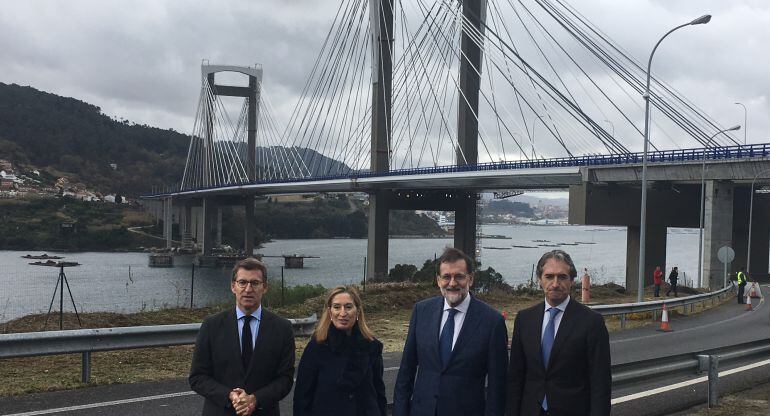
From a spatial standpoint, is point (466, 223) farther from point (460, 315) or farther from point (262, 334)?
point (262, 334)

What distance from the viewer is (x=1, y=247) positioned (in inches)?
3807

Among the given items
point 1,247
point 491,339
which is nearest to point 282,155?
point 1,247

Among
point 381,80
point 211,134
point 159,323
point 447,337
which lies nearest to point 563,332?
point 447,337

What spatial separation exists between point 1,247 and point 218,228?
96.8ft

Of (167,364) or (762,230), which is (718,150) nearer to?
(762,230)

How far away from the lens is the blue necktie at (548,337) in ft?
14.2

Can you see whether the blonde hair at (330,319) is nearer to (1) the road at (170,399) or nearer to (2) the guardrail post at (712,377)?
(1) the road at (170,399)

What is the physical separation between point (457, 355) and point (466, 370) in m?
0.10

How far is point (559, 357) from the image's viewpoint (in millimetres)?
4270

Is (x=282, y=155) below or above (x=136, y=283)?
above

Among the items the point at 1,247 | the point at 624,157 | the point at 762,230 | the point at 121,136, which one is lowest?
the point at 1,247

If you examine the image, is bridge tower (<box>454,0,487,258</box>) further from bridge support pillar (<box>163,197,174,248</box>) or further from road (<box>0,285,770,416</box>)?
bridge support pillar (<box>163,197,174,248</box>)

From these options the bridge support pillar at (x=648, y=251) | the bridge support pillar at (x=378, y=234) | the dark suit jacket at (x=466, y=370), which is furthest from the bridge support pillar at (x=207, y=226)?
the dark suit jacket at (x=466, y=370)

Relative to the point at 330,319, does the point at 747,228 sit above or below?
below
